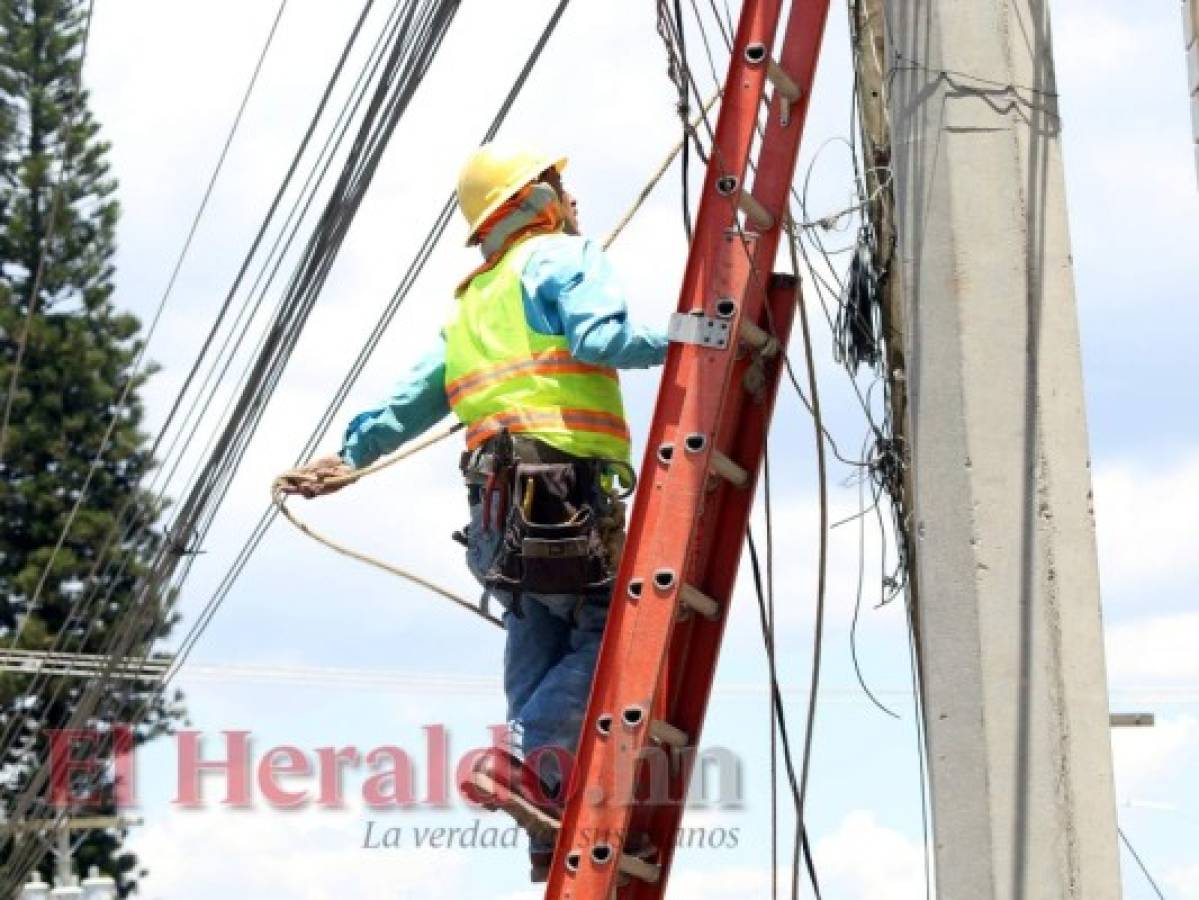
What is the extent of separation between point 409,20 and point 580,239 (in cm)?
180

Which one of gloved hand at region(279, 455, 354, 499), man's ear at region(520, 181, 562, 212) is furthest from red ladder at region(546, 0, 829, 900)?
gloved hand at region(279, 455, 354, 499)

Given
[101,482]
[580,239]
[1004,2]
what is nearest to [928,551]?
[1004,2]

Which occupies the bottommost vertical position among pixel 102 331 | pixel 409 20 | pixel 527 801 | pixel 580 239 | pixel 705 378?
pixel 527 801

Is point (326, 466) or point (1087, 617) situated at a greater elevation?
point (326, 466)

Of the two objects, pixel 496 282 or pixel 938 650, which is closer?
pixel 938 650

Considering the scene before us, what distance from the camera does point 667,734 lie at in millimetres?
6277

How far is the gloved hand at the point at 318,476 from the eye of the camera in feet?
23.1

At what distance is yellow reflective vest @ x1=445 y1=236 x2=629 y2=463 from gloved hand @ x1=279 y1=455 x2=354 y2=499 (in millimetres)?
565

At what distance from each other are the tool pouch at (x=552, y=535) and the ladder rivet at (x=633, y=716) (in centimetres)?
44

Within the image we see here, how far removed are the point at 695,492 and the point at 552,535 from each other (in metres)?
0.42

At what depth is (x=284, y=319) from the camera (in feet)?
28.4

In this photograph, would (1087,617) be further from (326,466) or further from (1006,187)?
(326,466)

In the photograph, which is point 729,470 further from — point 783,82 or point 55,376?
point 55,376

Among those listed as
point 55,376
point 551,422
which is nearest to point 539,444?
point 551,422
